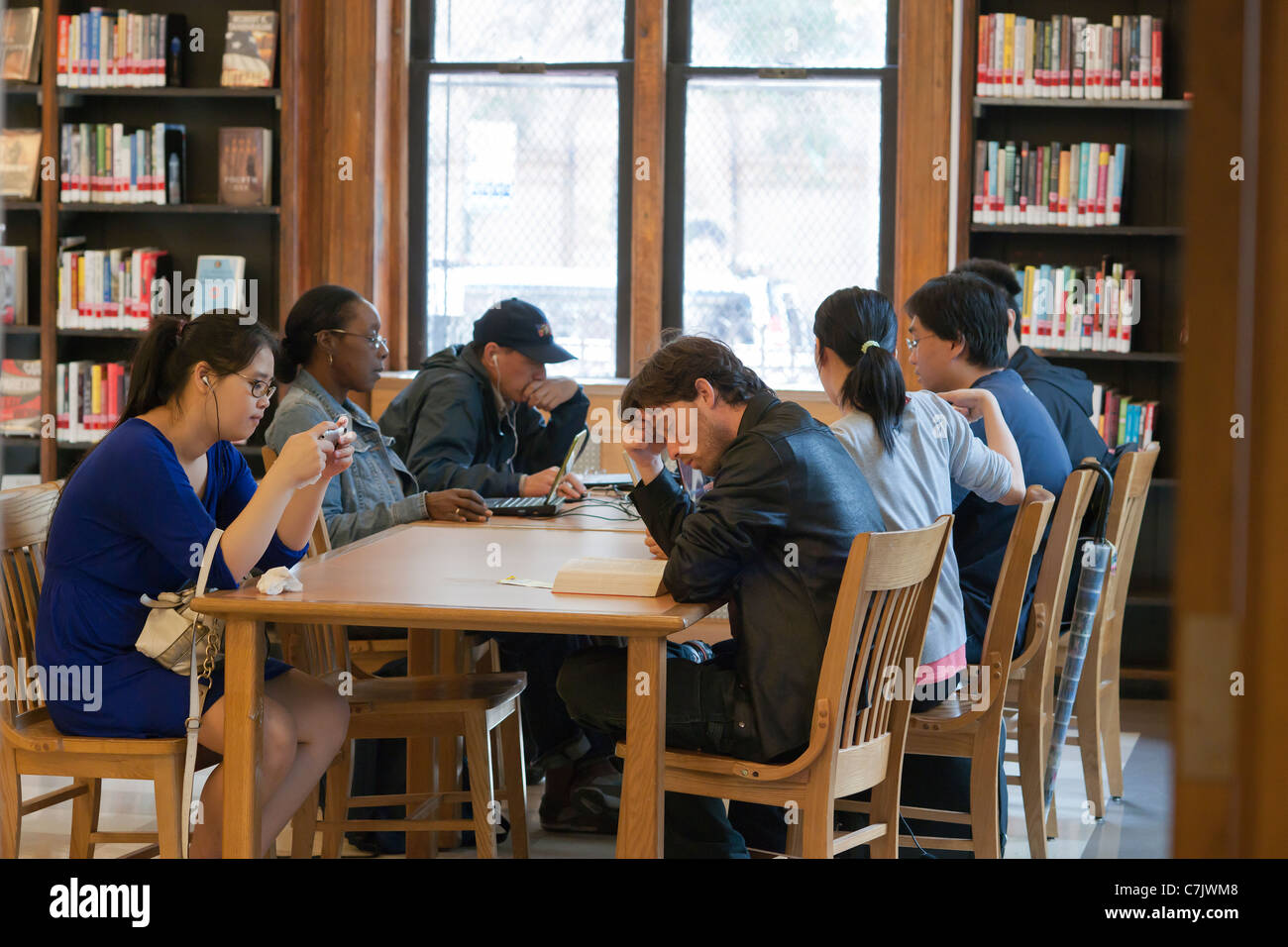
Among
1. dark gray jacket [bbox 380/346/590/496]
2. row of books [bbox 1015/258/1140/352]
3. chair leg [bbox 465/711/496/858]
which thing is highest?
row of books [bbox 1015/258/1140/352]

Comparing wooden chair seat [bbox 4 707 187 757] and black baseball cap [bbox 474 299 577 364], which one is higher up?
black baseball cap [bbox 474 299 577 364]

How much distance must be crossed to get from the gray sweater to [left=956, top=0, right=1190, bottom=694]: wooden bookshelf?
2.23 metres

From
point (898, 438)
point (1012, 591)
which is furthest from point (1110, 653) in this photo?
point (898, 438)

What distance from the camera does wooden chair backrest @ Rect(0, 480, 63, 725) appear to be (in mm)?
2275

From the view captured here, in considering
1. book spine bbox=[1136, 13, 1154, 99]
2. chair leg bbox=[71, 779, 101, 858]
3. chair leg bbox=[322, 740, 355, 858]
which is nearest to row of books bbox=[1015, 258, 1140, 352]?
book spine bbox=[1136, 13, 1154, 99]

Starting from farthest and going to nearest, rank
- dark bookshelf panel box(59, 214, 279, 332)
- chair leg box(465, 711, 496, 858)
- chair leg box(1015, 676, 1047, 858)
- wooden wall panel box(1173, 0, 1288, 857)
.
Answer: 1. dark bookshelf panel box(59, 214, 279, 332)
2. chair leg box(1015, 676, 1047, 858)
3. chair leg box(465, 711, 496, 858)
4. wooden wall panel box(1173, 0, 1288, 857)

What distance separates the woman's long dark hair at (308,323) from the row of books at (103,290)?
2112mm

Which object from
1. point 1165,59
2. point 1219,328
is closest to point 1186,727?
point 1219,328

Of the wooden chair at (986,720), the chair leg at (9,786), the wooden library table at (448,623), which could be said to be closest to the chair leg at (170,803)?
the wooden library table at (448,623)

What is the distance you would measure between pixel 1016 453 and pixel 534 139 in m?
3.00

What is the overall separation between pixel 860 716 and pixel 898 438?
59 centimetres

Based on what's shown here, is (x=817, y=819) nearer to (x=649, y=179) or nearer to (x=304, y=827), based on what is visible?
(x=304, y=827)

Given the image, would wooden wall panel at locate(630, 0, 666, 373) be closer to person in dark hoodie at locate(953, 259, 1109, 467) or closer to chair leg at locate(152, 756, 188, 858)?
person in dark hoodie at locate(953, 259, 1109, 467)
